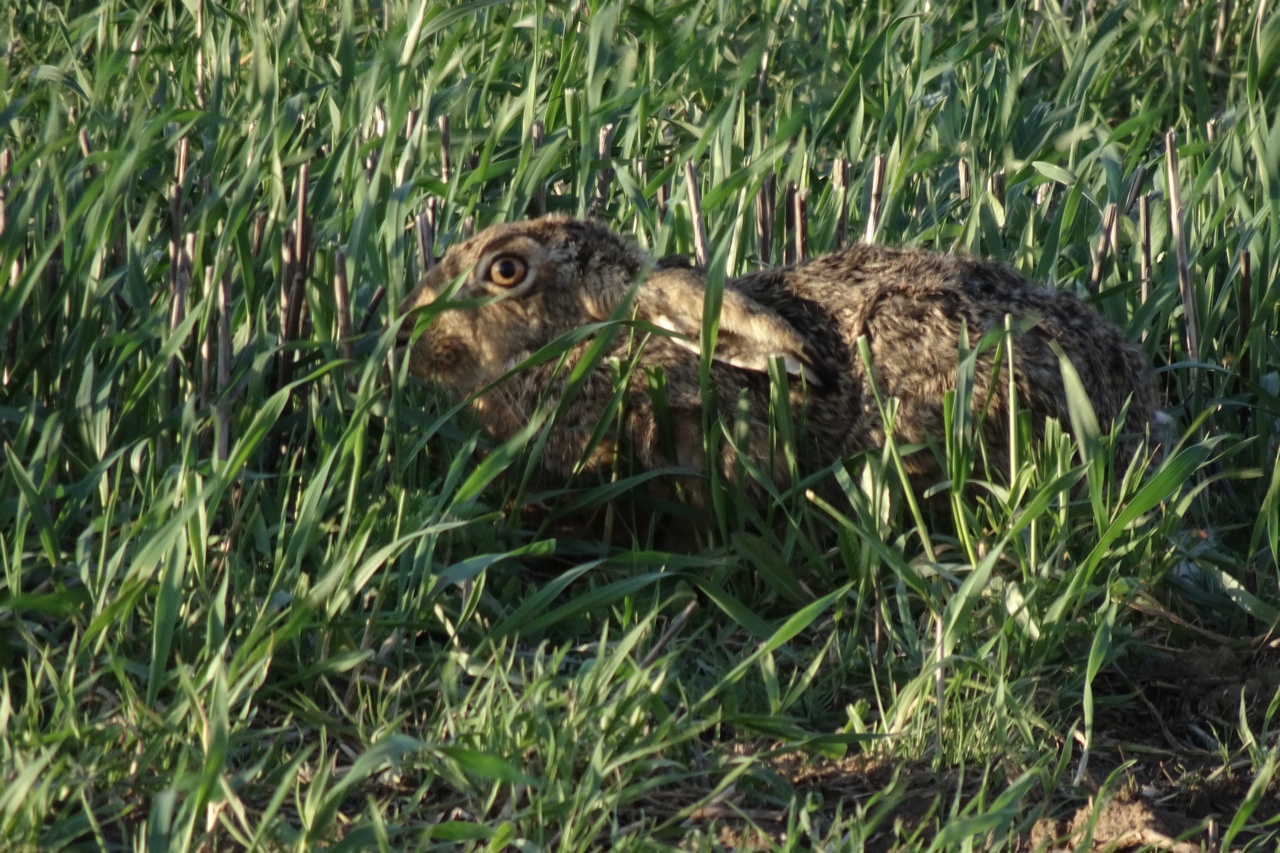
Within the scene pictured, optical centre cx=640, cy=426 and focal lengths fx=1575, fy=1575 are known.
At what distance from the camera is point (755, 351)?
3.83 m

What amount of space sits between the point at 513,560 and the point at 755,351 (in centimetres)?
77

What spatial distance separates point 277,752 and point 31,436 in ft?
3.68

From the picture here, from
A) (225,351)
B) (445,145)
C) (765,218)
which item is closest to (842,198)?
(765,218)

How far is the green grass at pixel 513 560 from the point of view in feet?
9.09

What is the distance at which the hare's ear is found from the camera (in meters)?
3.79

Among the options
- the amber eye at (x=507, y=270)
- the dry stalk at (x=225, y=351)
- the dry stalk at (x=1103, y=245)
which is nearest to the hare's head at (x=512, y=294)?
the amber eye at (x=507, y=270)

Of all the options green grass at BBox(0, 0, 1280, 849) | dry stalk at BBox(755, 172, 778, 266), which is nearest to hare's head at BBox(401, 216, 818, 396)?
green grass at BBox(0, 0, 1280, 849)

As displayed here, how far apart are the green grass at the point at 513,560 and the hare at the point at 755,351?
137mm

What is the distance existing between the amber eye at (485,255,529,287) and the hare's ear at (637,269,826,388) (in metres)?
0.33

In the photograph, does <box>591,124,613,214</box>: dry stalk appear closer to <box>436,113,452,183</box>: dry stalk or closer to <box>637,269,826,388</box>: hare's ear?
<box>436,113,452,183</box>: dry stalk

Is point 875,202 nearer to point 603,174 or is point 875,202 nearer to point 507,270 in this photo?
point 603,174

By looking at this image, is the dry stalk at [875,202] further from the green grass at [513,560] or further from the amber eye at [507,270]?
the amber eye at [507,270]

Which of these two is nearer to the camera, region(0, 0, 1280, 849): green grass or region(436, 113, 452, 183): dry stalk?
region(0, 0, 1280, 849): green grass

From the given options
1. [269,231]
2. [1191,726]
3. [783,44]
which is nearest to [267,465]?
[269,231]
